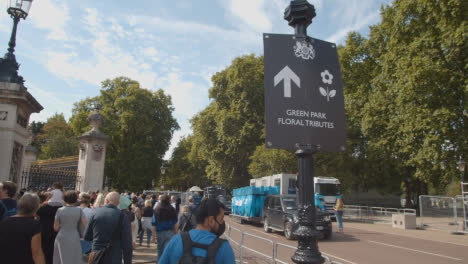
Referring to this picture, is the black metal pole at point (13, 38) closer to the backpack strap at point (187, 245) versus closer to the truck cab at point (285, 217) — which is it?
the backpack strap at point (187, 245)

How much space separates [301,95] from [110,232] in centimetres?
354

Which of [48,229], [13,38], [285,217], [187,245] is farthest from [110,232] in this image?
[285,217]

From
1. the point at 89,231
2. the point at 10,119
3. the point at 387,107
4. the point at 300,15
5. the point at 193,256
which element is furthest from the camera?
the point at 387,107

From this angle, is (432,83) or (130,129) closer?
(432,83)

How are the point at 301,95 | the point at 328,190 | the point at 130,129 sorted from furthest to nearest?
the point at 130,129 < the point at 328,190 < the point at 301,95

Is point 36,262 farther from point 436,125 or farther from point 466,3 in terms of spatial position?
point 466,3

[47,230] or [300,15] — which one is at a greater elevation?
[300,15]

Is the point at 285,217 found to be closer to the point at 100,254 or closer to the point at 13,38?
the point at 100,254

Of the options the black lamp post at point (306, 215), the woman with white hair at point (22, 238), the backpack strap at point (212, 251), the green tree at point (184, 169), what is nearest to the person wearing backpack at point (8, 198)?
the woman with white hair at point (22, 238)

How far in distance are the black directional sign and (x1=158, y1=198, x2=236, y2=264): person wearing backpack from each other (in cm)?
135

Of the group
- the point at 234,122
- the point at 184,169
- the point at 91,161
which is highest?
the point at 234,122

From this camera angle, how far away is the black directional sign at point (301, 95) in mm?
4016

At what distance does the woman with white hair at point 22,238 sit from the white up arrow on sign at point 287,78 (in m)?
3.15

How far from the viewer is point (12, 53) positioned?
27.9 ft
